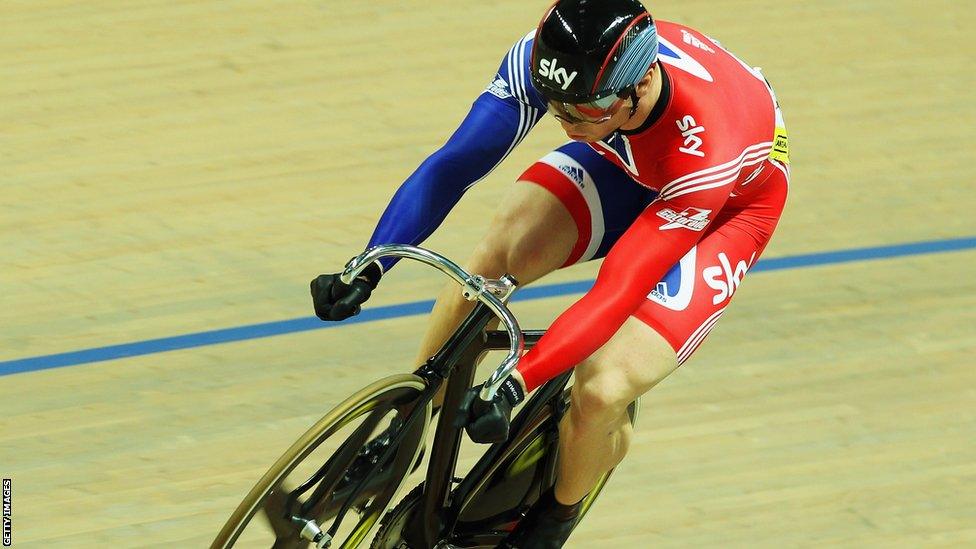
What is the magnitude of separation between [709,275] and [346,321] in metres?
1.64

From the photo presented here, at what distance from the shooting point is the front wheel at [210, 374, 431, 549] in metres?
2.64

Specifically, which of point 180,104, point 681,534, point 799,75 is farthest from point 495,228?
point 799,75

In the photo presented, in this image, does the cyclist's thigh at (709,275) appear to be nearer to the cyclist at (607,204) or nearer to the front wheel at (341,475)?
the cyclist at (607,204)

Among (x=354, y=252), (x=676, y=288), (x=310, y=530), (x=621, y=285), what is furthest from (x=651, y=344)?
(x=354, y=252)

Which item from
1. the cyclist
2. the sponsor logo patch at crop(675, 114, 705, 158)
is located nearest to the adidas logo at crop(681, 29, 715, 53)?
the cyclist

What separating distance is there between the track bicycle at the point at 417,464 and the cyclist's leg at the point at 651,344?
0.48 ft

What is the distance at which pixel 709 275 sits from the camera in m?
3.01

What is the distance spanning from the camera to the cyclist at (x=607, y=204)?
8.75ft

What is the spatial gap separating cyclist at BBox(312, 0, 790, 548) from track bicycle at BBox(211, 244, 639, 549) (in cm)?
8

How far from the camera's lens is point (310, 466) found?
2770 millimetres

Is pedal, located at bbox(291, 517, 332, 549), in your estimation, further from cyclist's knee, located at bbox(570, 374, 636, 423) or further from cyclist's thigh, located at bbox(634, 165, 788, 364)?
cyclist's thigh, located at bbox(634, 165, 788, 364)

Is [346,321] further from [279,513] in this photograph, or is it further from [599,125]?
[599,125]

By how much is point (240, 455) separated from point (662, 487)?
1094 millimetres

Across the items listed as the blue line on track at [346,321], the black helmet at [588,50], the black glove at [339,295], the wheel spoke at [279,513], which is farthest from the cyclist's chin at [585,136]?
the blue line on track at [346,321]
